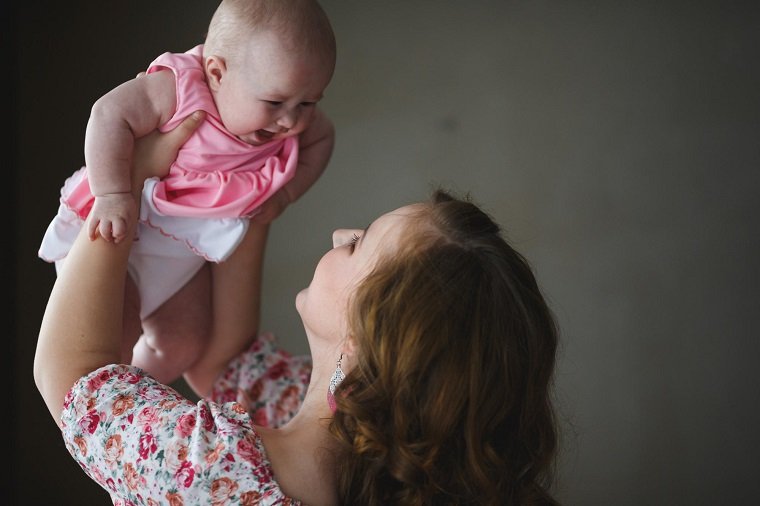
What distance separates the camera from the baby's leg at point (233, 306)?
148cm

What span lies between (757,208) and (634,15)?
640mm

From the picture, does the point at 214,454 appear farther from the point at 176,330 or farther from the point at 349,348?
the point at 176,330

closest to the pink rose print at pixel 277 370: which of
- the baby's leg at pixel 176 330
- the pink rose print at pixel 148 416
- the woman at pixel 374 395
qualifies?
the baby's leg at pixel 176 330

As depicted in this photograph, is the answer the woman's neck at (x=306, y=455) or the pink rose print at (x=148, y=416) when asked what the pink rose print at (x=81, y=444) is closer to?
the pink rose print at (x=148, y=416)

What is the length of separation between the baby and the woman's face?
0.19 m

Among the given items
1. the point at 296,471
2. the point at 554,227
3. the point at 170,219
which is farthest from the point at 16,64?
the point at 554,227

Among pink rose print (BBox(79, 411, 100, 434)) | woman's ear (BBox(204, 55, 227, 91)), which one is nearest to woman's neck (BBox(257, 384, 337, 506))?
pink rose print (BBox(79, 411, 100, 434))

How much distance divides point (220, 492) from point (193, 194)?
0.47 meters

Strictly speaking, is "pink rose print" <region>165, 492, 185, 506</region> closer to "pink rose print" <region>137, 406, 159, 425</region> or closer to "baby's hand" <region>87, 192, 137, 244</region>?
"pink rose print" <region>137, 406, 159, 425</region>

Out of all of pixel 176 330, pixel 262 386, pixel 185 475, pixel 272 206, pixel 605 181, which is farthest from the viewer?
pixel 605 181

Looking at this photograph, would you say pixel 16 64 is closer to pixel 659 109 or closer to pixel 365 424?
pixel 365 424

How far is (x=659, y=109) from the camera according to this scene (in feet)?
7.91

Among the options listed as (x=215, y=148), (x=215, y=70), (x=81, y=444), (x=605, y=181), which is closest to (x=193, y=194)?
(x=215, y=148)

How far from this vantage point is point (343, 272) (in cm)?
120
